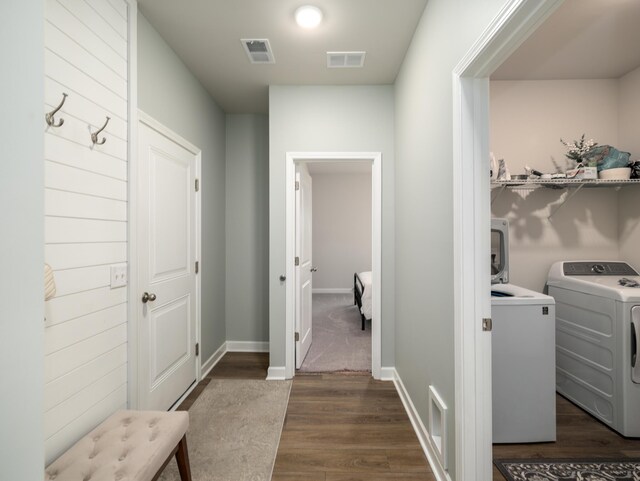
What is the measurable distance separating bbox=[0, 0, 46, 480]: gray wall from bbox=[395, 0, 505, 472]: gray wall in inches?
Result: 52.2

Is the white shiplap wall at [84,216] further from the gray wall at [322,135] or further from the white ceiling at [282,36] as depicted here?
the gray wall at [322,135]

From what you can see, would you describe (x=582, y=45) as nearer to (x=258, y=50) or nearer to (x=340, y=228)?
(x=258, y=50)

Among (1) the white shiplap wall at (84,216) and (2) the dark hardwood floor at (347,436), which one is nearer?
(1) the white shiplap wall at (84,216)

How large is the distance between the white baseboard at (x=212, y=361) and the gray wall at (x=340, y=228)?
3.84 meters

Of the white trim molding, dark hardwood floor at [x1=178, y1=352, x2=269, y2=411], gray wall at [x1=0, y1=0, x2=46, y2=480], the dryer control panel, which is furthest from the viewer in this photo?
dark hardwood floor at [x1=178, y1=352, x2=269, y2=411]

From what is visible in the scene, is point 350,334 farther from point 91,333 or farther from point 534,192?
point 91,333

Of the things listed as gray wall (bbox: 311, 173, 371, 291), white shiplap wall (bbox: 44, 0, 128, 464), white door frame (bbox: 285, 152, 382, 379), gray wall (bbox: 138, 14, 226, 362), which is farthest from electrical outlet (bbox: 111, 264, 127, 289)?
gray wall (bbox: 311, 173, 371, 291)

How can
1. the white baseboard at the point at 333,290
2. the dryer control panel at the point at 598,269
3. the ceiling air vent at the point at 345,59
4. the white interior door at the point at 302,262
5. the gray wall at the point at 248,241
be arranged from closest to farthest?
the ceiling air vent at the point at 345,59 → the dryer control panel at the point at 598,269 → the white interior door at the point at 302,262 → the gray wall at the point at 248,241 → the white baseboard at the point at 333,290

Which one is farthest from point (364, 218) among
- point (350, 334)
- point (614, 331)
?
point (614, 331)

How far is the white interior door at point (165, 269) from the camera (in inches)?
77.8

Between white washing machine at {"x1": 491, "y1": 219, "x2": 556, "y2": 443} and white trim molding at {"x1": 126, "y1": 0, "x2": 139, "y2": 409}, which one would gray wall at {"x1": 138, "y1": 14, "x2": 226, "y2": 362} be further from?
white washing machine at {"x1": 491, "y1": 219, "x2": 556, "y2": 443}

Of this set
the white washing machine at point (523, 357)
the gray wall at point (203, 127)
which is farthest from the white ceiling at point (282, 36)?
the white washing machine at point (523, 357)

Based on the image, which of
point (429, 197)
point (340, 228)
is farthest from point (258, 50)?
point (340, 228)

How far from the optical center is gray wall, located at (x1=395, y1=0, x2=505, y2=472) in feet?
4.93
